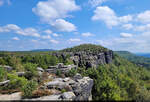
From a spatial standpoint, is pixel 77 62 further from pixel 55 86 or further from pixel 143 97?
pixel 55 86

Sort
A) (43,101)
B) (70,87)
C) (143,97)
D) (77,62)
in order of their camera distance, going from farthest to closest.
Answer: (77,62), (143,97), (70,87), (43,101)

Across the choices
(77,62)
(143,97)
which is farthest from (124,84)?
(77,62)

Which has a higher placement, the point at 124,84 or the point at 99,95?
the point at 99,95

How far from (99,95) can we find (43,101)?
1550cm

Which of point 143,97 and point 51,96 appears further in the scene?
point 143,97

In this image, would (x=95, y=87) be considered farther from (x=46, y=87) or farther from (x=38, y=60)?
(x=38, y=60)

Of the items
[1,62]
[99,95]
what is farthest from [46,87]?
[1,62]

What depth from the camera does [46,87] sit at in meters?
17.0

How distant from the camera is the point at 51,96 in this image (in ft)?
45.4

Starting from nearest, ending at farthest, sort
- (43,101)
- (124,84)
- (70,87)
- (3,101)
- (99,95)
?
(43,101) → (3,101) → (70,87) → (99,95) → (124,84)

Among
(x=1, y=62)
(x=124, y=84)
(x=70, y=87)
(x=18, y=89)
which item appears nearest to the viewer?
(x=70, y=87)

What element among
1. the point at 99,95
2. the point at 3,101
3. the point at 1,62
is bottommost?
the point at 99,95

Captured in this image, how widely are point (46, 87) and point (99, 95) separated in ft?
44.8

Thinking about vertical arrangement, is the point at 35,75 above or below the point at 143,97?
above
